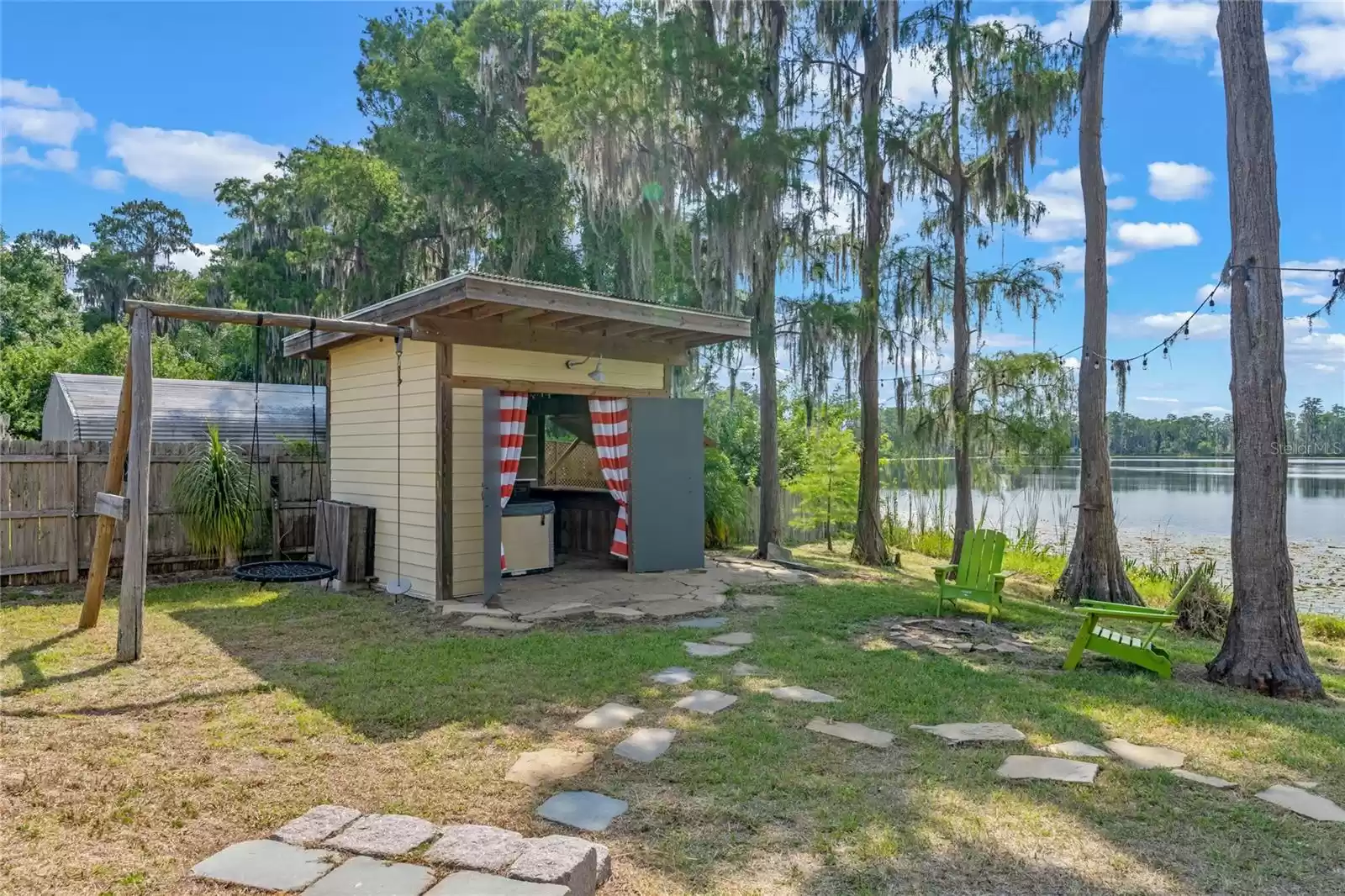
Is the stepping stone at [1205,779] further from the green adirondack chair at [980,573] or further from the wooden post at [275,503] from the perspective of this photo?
the wooden post at [275,503]

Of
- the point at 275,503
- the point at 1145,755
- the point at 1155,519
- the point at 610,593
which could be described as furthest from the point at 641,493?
the point at 1155,519

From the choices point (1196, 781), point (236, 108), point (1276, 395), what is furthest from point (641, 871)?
point (236, 108)

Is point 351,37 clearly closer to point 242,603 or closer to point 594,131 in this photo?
point 594,131

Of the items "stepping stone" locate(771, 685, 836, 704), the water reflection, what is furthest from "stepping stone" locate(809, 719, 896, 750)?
the water reflection

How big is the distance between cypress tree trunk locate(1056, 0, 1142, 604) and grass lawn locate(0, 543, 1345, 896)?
8.64 feet

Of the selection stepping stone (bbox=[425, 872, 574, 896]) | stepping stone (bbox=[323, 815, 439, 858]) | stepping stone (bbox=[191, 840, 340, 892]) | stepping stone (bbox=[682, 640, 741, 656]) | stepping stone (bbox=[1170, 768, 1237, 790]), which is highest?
stepping stone (bbox=[425, 872, 574, 896])

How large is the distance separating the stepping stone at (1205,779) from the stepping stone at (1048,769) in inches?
12.3

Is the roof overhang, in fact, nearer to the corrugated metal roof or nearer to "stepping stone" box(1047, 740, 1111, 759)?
the corrugated metal roof

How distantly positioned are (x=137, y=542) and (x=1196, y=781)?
5.48 meters

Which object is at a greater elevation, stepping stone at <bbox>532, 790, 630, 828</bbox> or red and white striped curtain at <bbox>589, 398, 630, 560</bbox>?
red and white striped curtain at <bbox>589, 398, 630, 560</bbox>

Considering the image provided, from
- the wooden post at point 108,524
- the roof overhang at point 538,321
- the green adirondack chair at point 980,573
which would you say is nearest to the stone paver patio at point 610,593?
the green adirondack chair at point 980,573

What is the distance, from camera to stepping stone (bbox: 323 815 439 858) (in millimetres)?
2264

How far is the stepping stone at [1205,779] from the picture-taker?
9.84ft

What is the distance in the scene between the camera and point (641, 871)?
231cm
